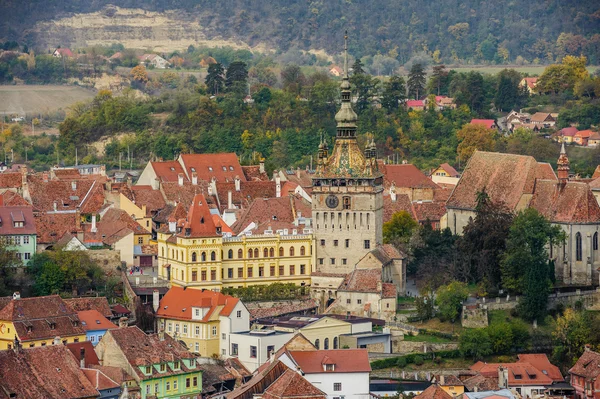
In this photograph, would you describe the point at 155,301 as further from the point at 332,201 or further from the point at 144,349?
the point at 332,201

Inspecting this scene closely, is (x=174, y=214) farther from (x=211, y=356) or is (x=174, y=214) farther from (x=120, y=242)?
(x=211, y=356)

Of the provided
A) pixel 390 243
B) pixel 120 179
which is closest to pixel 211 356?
pixel 390 243

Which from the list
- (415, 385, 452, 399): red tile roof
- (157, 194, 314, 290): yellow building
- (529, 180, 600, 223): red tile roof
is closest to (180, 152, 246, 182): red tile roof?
(157, 194, 314, 290): yellow building

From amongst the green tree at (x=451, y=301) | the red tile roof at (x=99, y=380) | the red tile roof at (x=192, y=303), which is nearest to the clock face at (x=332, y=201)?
the green tree at (x=451, y=301)

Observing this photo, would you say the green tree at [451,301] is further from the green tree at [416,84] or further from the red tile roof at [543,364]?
the green tree at [416,84]

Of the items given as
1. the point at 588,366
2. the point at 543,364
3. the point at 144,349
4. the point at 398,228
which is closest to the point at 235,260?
the point at 398,228

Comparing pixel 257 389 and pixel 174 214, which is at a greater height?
pixel 174 214

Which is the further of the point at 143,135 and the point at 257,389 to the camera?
the point at 143,135
